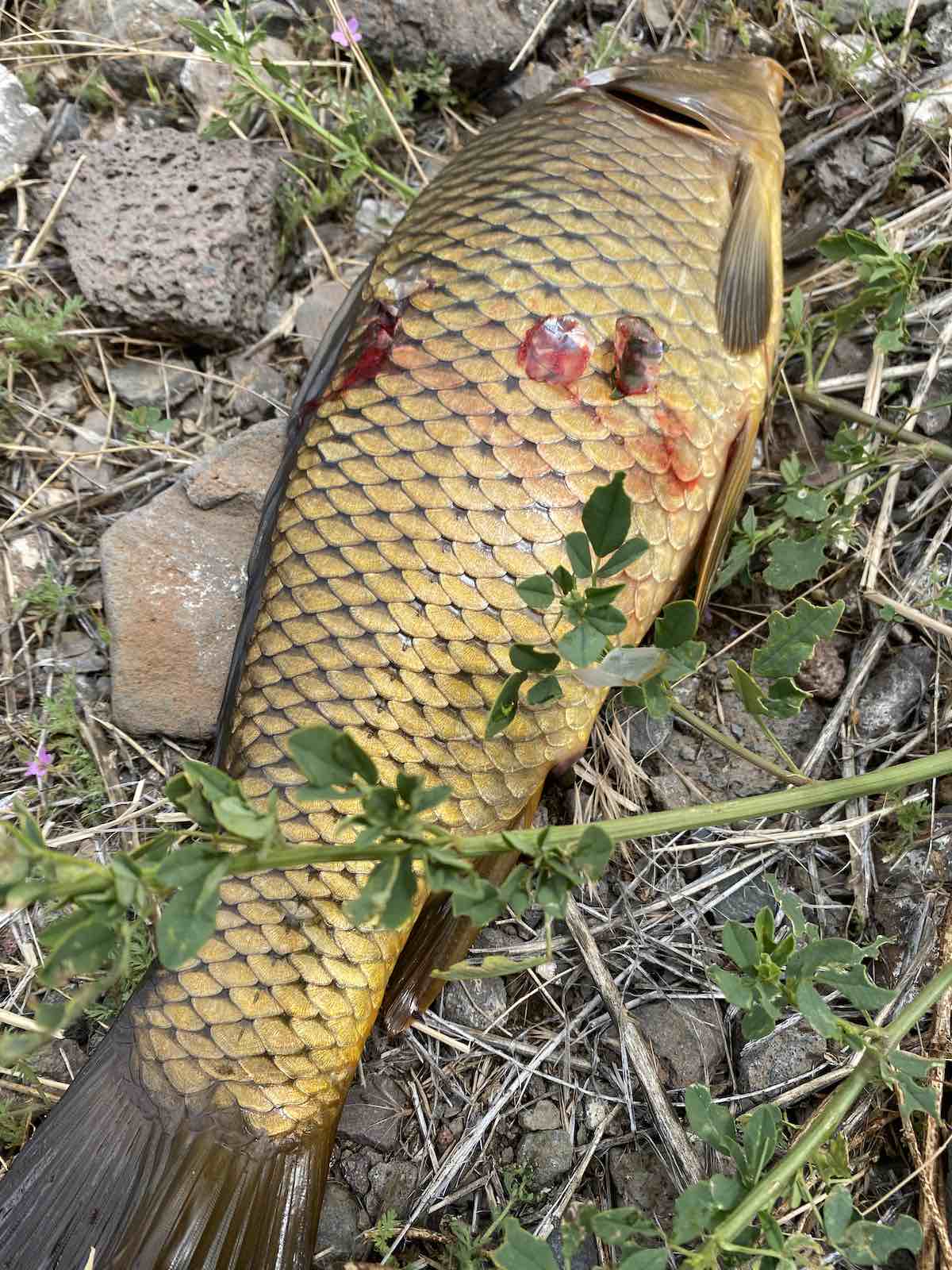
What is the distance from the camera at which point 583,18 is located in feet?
8.51

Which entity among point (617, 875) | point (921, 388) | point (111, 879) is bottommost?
point (617, 875)

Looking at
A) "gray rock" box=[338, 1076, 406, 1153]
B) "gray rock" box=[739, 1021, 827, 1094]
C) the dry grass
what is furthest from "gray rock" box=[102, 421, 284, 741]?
"gray rock" box=[739, 1021, 827, 1094]

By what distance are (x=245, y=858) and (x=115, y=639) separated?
122 centimetres

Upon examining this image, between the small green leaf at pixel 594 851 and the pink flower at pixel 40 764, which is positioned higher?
the small green leaf at pixel 594 851

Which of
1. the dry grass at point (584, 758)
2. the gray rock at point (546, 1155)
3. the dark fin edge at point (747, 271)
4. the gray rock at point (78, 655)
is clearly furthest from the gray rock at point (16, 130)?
the gray rock at point (546, 1155)

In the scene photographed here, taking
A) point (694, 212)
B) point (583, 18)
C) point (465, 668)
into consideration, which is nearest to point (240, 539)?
point (465, 668)

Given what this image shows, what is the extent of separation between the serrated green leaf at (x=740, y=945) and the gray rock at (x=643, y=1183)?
559 mm

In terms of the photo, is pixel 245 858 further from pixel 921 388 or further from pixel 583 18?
pixel 583 18

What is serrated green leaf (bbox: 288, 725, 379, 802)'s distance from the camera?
982 mm

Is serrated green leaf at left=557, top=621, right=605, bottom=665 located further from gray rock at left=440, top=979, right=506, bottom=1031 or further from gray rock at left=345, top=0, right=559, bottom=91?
gray rock at left=345, top=0, right=559, bottom=91

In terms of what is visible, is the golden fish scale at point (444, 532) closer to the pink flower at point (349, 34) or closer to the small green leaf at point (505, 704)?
the small green leaf at point (505, 704)

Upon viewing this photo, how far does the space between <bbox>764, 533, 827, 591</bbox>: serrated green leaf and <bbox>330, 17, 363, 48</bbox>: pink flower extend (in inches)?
62.2

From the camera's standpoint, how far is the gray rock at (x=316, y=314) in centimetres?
236

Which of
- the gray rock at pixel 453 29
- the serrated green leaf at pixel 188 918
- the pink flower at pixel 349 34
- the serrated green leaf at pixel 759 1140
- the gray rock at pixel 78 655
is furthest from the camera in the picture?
the gray rock at pixel 453 29
